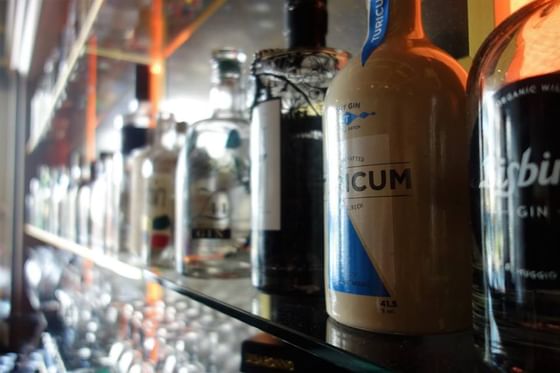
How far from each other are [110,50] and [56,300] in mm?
986

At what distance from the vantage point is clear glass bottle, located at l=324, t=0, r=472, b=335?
269 millimetres

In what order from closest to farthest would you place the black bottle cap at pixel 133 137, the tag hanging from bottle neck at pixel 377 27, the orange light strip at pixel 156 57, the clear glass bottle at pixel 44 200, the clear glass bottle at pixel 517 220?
the clear glass bottle at pixel 517 220
the tag hanging from bottle neck at pixel 377 27
the black bottle cap at pixel 133 137
the orange light strip at pixel 156 57
the clear glass bottle at pixel 44 200

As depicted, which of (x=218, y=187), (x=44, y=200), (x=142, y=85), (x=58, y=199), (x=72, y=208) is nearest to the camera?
(x=218, y=187)

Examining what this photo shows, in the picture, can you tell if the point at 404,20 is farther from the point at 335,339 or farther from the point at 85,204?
the point at 85,204

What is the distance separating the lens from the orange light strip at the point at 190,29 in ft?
2.92

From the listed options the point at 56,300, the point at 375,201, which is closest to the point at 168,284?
the point at 375,201

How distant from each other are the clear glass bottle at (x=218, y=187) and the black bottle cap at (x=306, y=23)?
17cm

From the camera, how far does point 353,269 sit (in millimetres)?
284

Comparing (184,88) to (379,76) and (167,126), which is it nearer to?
(167,126)

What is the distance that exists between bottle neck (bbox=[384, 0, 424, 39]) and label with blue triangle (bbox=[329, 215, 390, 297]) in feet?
0.36

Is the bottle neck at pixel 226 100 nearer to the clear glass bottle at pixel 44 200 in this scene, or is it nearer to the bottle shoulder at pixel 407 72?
the bottle shoulder at pixel 407 72

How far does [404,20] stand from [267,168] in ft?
0.54

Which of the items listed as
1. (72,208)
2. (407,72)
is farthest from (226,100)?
(72,208)

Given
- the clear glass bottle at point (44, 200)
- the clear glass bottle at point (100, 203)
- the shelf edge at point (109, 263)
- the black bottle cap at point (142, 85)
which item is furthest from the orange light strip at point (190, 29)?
the clear glass bottle at point (44, 200)
